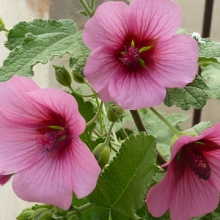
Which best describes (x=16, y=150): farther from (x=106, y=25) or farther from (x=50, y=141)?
(x=106, y=25)

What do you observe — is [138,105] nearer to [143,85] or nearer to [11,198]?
[143,85]

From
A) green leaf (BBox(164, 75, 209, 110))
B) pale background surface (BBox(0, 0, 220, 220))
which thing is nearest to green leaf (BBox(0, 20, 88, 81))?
green leaf (BBox(164, 75, 209, 110))

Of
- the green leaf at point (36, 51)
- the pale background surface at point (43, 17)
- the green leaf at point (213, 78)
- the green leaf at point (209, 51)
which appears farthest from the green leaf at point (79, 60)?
the pale background surface at point (43, 17)

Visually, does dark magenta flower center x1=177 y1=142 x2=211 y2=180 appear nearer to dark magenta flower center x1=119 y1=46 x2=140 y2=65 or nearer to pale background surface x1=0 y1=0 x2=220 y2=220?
dark magenta flower center x1=119 y1=46 x2=140 y2=65

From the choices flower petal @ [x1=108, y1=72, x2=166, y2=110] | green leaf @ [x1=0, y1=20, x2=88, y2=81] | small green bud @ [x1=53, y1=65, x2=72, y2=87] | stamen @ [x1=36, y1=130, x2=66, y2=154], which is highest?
green leaf @ [x1=0, y1=20, x2=88, y2=81]

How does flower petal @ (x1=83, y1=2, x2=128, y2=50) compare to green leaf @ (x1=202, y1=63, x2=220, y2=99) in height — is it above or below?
above

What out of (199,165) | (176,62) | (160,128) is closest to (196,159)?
(199,165)

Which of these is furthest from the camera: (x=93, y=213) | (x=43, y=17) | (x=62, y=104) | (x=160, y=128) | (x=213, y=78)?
(x=43, y=17)

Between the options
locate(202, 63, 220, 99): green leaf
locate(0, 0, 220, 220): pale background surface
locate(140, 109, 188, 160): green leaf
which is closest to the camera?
locate(202, 63, 220, 99): green leaf
